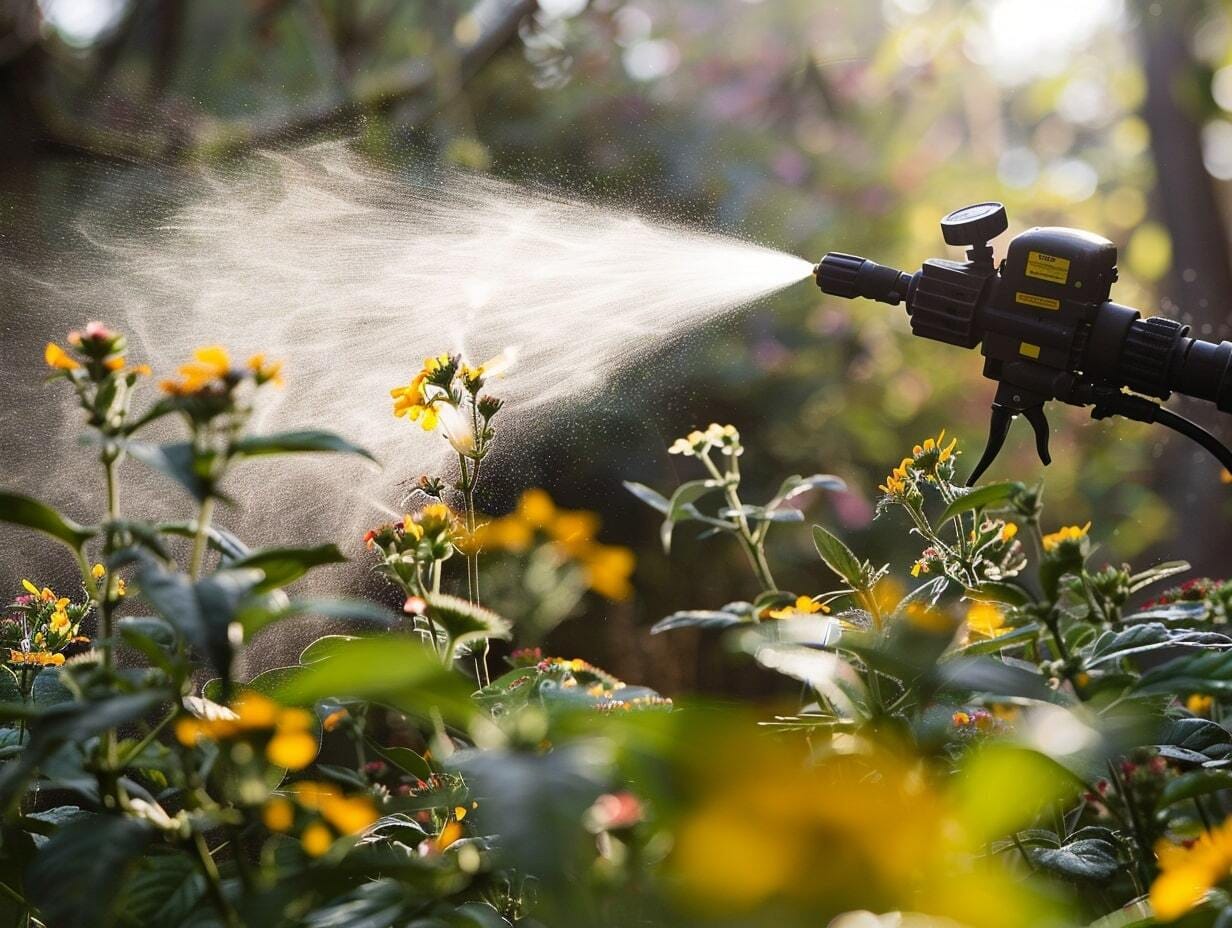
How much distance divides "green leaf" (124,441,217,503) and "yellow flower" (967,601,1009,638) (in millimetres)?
466

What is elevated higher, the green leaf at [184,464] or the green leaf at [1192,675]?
the green leaf at [184,464]

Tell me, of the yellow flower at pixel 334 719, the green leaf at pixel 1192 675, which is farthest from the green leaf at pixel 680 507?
the green leaf at pixel 1192 675

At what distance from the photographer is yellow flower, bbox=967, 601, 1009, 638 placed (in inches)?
27.2

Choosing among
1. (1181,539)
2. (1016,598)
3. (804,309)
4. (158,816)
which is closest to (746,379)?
(804,309)

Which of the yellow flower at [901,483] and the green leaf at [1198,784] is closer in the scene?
the green leaf at [1198,784]

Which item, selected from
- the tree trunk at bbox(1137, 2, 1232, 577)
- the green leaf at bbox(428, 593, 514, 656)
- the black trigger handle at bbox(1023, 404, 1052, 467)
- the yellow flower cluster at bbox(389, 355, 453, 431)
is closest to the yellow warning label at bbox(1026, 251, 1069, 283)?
the black trigger handle at bbox(1023, 404, 1052, 467)

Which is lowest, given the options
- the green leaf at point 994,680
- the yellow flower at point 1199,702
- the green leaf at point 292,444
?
the yellow flower at point 1199,702

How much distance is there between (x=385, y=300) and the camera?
1.58 metres

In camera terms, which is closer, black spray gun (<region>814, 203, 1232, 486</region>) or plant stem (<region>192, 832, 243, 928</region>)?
plant stem (<region>192, 832, 243, 928</region>)

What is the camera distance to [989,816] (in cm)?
37

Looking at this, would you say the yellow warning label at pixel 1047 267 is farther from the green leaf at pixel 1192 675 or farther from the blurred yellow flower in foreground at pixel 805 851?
the blurred yellow flower in foreground at pixel 805 851

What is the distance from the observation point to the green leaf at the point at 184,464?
425 mm

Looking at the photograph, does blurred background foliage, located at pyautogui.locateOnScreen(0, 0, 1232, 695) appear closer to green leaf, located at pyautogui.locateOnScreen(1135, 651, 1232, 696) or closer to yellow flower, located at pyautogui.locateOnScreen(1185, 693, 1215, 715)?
yellow flower, located at pyautogui.locateOnScreen(1185, 693, 1215, 715)

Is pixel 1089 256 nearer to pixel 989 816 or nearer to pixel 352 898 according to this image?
pixel 989 816
